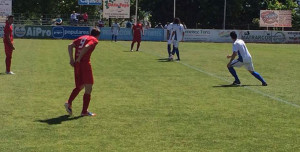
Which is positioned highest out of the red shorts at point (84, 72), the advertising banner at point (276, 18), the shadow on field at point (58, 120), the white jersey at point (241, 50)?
the advertising banner at point (276, 18)

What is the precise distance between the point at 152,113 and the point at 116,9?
140ft

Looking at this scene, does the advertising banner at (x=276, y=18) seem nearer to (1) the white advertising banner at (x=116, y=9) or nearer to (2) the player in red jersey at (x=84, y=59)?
(1) the white advertising banner at (x=116, y=9)

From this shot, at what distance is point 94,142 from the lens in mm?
7098

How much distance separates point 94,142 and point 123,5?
148 feet

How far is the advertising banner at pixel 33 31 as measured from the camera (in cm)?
4384

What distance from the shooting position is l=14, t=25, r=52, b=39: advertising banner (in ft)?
144

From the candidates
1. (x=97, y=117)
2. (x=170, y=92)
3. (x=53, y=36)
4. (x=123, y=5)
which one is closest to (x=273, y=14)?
(x=123, y=5)

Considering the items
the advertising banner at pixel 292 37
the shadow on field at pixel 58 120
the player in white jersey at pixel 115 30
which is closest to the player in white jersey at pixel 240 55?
the shadow on field at pixel 58 120

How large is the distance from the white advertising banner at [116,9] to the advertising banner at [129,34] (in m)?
6.04

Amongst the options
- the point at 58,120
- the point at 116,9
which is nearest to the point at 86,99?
the point at 58,120

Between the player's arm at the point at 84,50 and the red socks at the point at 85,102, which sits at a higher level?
the player's arm at the point at 84,50

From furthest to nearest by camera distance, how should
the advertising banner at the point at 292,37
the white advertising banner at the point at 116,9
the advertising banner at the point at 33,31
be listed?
the white advertising banner at the point at 116,9
the advertising banner at the point at 292,37
the advertising banner at the point at 33,31

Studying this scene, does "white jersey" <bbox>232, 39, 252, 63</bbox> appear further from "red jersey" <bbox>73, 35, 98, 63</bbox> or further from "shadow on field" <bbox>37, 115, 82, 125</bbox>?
"shadow on field" <bbox>37, 115, 82, 125</bbox>

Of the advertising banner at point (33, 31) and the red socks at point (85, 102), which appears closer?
the red socks at point (85, 102)
